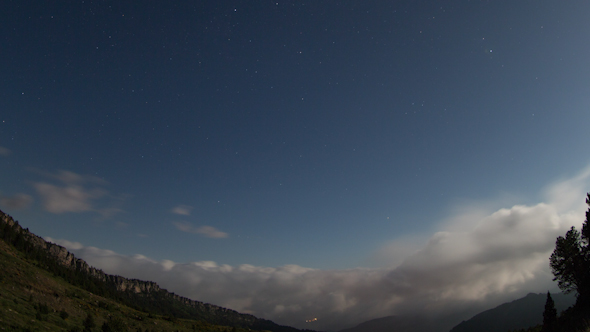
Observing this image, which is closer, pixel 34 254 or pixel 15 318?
pixel 15 318

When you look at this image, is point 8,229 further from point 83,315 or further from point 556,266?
point 556,266

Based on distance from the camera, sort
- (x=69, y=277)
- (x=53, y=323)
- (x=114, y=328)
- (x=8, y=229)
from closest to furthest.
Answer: (x=53, y=323), (x=114, y=328), (x=69, y=277), (x=8, y=229)

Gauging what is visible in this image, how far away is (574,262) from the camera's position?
55.0 metres

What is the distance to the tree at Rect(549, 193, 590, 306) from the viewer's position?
53.4 metres

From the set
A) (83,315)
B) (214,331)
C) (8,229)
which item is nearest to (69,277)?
(8,229)

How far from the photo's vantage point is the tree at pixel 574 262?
2103 inches

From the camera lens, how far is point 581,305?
171ft

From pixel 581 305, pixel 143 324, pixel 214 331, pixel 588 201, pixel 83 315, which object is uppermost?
pixel 588 201

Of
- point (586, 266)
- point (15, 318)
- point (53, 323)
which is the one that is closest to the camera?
point (15, 318)

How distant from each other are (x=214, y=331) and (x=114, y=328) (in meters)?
55.4

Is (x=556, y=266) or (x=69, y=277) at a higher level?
(x=556, y=266)

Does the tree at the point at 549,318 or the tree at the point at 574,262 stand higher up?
the tree at the point at 574,262

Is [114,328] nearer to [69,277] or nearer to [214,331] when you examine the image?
[214,331]

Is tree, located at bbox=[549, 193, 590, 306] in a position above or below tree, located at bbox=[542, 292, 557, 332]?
above
